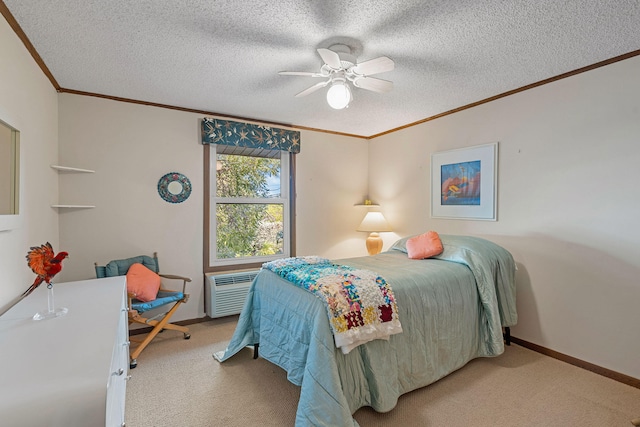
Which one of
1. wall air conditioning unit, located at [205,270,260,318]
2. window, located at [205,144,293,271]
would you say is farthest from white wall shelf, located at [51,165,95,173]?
wall air conditioning unit, located at [205,270,260,318]

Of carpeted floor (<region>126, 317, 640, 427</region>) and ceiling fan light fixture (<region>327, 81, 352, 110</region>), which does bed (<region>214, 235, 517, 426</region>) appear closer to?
carpeted floor (<region>126, 317, 640, 427</region>)

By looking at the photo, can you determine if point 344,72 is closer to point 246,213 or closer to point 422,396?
point 246,213

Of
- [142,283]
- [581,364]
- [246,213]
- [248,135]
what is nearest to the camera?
[581,364]

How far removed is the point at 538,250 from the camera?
9.15ft

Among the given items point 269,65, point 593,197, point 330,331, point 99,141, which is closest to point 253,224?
point 99,141

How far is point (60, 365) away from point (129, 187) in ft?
8.37

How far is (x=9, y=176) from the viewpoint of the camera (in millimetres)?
1731

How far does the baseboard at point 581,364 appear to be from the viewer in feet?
7.47

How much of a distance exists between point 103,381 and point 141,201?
8.80 feet

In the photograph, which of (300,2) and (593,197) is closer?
(300,2)

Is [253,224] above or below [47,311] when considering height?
above

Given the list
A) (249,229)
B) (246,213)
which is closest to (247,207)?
(246,213)

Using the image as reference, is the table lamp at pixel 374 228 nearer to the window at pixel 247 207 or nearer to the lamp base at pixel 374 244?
the lamp base at pixel 374 244

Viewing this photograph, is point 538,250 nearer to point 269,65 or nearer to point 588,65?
point 588,65
